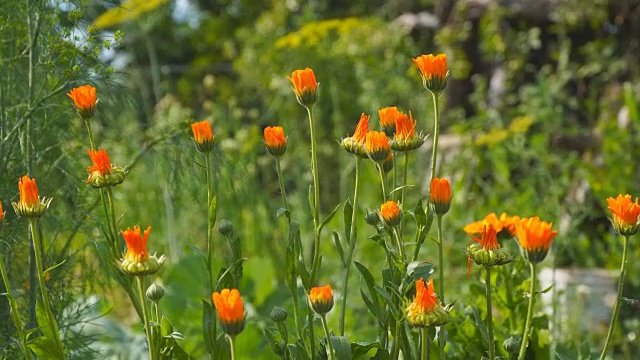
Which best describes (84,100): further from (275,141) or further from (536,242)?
(536,242)

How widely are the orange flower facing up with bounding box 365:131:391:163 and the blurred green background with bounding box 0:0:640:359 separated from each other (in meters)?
0.44

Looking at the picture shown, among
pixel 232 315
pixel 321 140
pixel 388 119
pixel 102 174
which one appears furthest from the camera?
pixel 321 140

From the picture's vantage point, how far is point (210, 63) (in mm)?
7016

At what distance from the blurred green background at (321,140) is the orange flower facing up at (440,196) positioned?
0.52m

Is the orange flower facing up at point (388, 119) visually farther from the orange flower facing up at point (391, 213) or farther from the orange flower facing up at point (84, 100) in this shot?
the orange flower facing up at point (84, 100)

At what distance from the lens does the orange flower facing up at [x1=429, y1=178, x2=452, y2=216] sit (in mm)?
1150

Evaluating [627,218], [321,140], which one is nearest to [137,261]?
[627,218]

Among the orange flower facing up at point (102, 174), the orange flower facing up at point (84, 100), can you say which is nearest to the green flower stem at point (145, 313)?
the orange flower facing up at point (102, 174)

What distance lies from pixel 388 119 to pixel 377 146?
10cm

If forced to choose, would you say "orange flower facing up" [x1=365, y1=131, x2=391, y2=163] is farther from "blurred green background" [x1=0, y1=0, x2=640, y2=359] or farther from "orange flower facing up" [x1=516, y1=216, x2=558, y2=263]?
"blurred green background" [x1=0, y1=0, x2=640, y2=359]

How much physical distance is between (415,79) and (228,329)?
386 cm

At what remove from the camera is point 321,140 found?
17.9 feet

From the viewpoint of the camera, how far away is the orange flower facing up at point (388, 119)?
123 centimetres

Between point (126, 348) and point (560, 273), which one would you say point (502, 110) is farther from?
point (126, 348)
